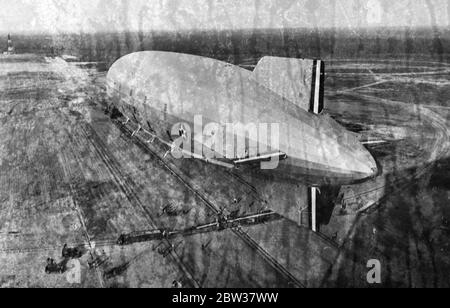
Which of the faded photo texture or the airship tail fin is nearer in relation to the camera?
the faded photo texture

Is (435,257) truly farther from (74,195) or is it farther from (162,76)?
(74,195)

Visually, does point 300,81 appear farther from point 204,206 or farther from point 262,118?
point 204,206

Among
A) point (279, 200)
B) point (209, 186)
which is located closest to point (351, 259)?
point (279, 200)

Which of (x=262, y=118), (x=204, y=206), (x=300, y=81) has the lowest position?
(x=204, y=206)

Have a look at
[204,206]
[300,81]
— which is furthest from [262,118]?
[204,206]

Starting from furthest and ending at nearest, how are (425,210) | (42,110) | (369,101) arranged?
(369,101)
(42,110)
(425,210)

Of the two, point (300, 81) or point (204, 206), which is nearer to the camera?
point (300, 81)
